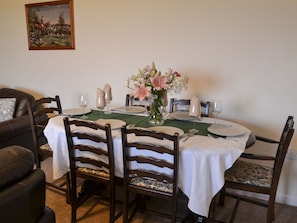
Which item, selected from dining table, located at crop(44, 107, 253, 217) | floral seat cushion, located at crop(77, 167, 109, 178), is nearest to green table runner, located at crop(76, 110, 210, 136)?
dining table, located at crop(44, 107, 253, 217)

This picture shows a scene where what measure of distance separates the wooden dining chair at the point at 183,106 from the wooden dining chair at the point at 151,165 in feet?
3.01

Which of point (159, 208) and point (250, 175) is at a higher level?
point (250, 175)

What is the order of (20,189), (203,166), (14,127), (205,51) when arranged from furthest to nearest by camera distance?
(14,127) < (205,51) < (203,166) < (20,189)

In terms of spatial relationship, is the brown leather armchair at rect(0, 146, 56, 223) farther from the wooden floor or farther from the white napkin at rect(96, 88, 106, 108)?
the white napkin at rect(96, 88, 106, 108)

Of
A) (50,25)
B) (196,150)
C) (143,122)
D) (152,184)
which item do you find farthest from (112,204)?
(50,25)

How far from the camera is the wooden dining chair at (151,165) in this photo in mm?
1844

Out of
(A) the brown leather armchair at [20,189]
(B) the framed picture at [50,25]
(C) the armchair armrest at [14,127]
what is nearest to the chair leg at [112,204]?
(A) the brown leather armchair at [20,189]

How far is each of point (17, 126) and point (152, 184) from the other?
2033 mm

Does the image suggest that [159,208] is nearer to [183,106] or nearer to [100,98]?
[183,106]

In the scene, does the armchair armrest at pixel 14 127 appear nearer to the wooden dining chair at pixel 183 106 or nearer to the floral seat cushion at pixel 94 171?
the floral seat cushion at pixel 94 171

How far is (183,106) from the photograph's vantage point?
297cm

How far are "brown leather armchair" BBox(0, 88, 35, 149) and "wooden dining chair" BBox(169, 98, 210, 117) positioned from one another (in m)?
1.82

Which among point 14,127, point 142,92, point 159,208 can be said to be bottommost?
point 159,208

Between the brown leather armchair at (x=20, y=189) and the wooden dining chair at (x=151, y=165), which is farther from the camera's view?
the wooden dining chair at (x=151, y=165)
